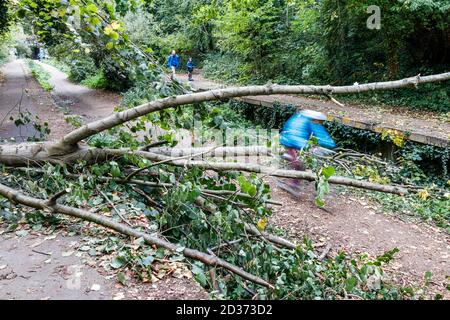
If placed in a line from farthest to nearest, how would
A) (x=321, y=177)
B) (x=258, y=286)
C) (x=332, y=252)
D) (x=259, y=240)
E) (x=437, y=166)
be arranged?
1. (x=437, y=166)
2. (x=332, y=252)
3. (x=259, y=240)
4. (x=258, y=286)
5. (x=321, y=177)

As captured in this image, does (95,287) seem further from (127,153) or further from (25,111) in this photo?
(25,111)

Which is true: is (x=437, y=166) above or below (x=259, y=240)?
below

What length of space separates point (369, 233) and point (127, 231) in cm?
464

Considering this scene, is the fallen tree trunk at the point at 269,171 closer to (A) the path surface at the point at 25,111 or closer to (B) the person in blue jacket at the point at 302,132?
(B) the person in blue jacket at the point at 302,132

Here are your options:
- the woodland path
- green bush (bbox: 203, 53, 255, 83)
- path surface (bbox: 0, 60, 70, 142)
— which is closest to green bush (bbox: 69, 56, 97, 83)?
path surface (bbox: 0, 60, 70, 142)

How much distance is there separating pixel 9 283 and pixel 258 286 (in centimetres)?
217

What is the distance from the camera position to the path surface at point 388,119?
9.75 metres

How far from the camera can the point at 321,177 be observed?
3.18 meters

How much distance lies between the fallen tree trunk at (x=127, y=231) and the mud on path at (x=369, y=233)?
281 cm

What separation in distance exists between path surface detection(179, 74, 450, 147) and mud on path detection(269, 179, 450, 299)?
11.3 ft

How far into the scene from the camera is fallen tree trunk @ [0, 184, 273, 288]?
3.23 m
